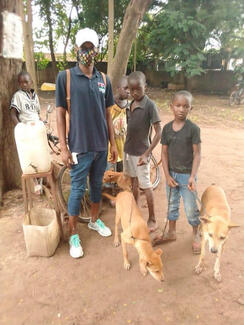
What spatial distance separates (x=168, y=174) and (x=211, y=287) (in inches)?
47.9

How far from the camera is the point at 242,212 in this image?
3873mm

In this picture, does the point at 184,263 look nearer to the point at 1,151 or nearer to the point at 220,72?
the point at 1,151

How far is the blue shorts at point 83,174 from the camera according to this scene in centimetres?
278

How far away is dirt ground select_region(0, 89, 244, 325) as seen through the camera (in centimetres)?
226

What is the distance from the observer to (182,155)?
2.79 metres

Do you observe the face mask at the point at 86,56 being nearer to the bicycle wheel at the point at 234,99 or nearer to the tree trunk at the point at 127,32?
the tree trunk at the point at 127,32

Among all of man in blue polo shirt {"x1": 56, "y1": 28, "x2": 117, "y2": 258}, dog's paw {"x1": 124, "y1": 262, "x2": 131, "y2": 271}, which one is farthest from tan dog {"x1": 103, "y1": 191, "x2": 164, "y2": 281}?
man in blue polo shirt {"x1": 56, "y1": 28, "x2": 117, "y2": 258}

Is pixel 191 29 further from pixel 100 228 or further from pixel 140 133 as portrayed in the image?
pixel 100 228

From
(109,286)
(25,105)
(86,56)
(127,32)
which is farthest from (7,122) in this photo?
(127,32)

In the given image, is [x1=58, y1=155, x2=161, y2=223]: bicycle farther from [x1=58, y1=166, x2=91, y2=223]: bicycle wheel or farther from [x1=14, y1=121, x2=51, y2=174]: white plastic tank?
[x1=14, y1=121, x2=51, y2=174]: white plastic tank

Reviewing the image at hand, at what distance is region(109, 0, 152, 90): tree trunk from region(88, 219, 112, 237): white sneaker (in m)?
3.16

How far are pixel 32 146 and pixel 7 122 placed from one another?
125cm

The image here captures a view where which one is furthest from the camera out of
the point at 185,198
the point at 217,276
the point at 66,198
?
the point at 66,198

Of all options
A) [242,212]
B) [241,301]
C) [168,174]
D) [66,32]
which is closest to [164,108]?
[242,212]
